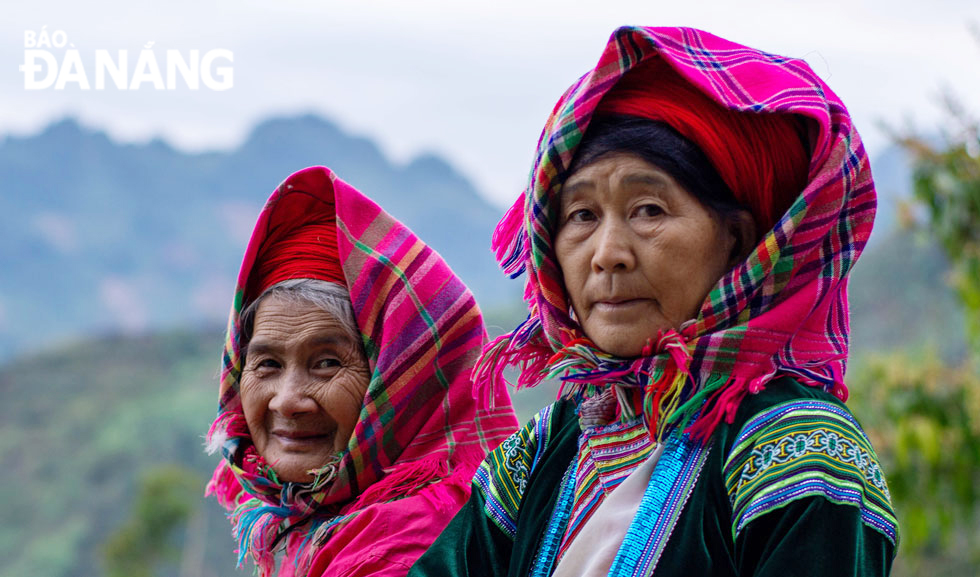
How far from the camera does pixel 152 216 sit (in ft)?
284

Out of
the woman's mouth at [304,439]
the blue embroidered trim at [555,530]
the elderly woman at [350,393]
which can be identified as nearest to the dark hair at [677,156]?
the blue embroidered trim at [555,530]

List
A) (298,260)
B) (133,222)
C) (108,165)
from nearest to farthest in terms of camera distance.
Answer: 1. (298,260)
2. (133,222)
3. (108,165)

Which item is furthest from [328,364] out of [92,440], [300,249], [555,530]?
[92,440]

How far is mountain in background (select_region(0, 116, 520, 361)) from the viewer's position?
74.4 m

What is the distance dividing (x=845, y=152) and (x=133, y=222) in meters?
88.9

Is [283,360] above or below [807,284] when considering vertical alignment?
below

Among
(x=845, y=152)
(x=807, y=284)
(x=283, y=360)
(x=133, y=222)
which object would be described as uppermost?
(x=845, y=152)

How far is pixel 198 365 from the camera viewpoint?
138 feet

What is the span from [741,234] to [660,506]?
540 millimetres

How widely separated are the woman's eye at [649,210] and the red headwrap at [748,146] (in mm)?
133

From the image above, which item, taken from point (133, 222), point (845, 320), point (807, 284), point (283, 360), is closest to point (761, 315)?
point (807, 284)

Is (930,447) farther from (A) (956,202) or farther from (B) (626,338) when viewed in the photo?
(B) (626,338)

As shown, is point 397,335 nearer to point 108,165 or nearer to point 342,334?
point 342,334

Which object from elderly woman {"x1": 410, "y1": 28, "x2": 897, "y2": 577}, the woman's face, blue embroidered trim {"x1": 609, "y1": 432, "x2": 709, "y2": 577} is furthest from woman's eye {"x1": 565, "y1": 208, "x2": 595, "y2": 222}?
the woman's face
